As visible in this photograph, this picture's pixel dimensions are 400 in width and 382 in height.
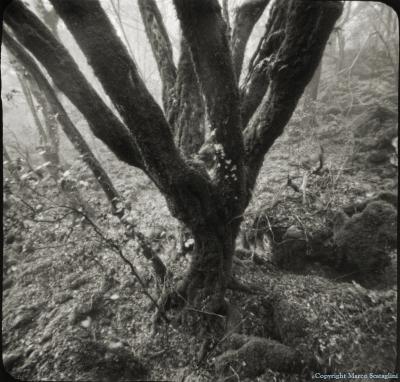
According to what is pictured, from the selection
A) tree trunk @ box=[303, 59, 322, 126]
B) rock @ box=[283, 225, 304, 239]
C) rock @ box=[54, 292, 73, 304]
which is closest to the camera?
rock @ box=[54, 292, 73, 304]

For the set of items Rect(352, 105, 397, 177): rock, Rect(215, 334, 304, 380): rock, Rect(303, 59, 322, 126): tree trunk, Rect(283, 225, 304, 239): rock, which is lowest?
Rect(215, 334, 304, 380): rock

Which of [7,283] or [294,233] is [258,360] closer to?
[294,233]

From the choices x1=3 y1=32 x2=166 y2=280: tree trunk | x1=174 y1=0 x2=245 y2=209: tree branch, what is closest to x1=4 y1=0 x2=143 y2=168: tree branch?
x1=174 y1=0 x2=245 y2=209: tree branch

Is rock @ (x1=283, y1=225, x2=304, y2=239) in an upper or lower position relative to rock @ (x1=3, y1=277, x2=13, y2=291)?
upper

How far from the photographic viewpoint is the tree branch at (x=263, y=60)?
2020 millimetres

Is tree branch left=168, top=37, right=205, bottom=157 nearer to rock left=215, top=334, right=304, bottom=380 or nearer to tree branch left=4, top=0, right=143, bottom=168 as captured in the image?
tree branch left=4, top=0, right=143, bottom=168

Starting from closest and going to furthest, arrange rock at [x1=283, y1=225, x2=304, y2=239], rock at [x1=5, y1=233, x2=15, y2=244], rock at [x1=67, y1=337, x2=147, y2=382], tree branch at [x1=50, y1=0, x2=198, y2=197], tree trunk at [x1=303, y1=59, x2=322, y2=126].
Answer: tree branch at [x1=50, y1=0, x2=198, y2=197] < rock at [x1=67, y1=337, x2=147, y2=382] < rock at [x1=283, y1=225, x2=304, y2=239] < rock at [x1=5, y1=233, x2=15, y2=244] < tree trunk at [x1=303, y1=59, x2=322, y2=126]

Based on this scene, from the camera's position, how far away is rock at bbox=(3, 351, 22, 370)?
8.41ft

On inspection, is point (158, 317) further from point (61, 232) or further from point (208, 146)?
point (61, 232)

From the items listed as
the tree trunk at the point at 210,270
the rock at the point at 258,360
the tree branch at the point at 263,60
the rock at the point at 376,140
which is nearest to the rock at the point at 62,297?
the tree trunk at the point at 210,270

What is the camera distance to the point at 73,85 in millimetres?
2127

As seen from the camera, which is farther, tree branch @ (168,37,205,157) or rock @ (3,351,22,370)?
tree branch @ (168,37,205,157)

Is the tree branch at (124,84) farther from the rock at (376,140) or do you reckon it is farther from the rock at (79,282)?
the rock at (376,140)

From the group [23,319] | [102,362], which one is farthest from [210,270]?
[23,319]
